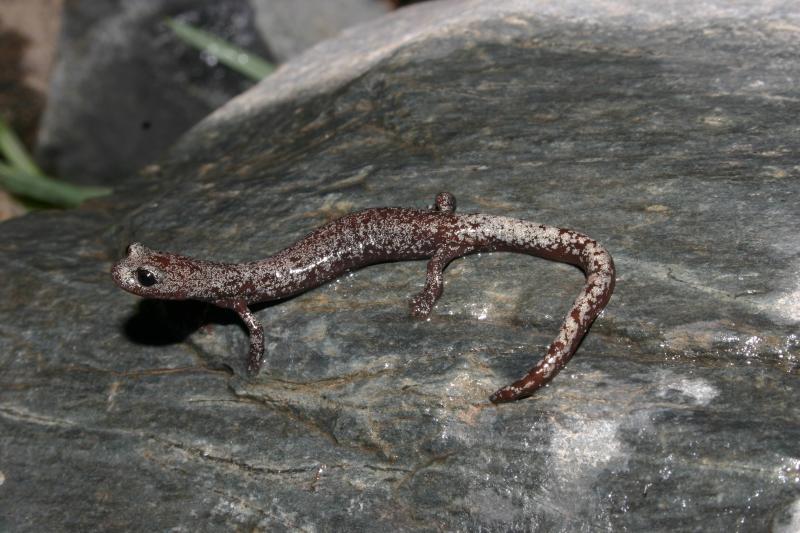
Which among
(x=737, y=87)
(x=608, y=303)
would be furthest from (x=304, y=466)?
(x=737, y=87)

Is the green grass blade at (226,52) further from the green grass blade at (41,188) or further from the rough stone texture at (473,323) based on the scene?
the rough stone texture at (473,323)

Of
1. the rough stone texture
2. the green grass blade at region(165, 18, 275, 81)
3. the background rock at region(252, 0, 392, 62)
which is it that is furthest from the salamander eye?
the background rock at region(252, 0, 392, 62)

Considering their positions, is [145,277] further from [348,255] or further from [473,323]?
[473,323]

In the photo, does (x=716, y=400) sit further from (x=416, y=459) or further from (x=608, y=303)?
(x=416, y=459)

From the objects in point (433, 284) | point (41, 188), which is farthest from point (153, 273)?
point (41, 188)

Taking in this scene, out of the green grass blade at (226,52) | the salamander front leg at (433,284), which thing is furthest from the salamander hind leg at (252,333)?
the green grass blade at (226,52)

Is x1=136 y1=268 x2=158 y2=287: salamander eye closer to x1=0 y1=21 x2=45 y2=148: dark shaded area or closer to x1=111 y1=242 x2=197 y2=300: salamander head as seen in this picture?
x1=111 y1=242 x2=197 y2=300: salamander head
